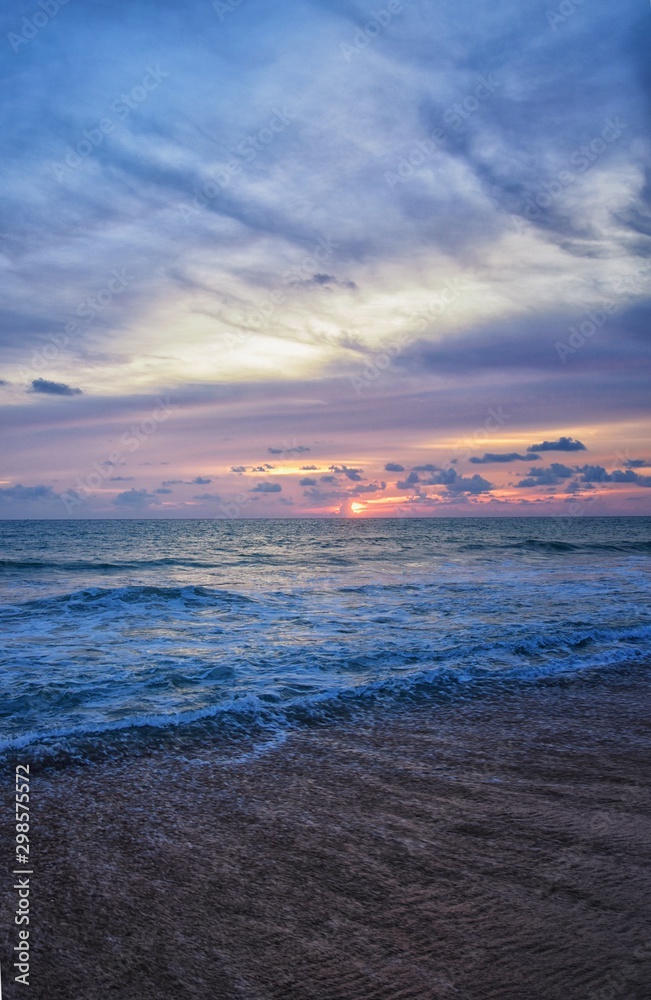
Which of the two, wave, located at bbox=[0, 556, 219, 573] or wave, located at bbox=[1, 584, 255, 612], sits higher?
wave, located at bbox=[1, 584, 255, 612]

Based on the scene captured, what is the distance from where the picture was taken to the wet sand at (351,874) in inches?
144

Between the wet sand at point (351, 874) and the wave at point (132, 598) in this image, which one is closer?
the wet sand at point (351, 874)

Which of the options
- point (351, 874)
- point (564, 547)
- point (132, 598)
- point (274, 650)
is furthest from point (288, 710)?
point (564, 547)

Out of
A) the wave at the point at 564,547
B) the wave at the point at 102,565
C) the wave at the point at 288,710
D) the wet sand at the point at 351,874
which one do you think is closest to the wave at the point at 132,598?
the wave at the point at 288,710

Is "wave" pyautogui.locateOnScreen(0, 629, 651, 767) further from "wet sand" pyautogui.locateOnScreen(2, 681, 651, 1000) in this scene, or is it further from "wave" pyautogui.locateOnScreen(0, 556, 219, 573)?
"wave" pyautogui.locateOnScreen(0, 556, 219, 573)

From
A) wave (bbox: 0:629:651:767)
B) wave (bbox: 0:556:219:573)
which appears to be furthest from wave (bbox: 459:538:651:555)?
wave (bbox: 0:629:651:767)

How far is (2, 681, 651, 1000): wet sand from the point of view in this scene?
365cm

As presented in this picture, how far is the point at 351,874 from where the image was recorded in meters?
4.71

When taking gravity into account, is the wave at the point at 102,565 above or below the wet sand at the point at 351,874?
below

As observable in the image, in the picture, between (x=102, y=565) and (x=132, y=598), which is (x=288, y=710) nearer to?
(x=132, y=598)

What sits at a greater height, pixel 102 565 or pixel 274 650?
pixel 274 650

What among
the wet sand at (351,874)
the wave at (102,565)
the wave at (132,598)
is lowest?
the wave at (102,565)

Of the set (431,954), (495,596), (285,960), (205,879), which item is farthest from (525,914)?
(495,596)

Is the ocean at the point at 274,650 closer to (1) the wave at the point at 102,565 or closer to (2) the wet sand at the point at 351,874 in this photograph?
(2) the wet sand at the point at 351,874
